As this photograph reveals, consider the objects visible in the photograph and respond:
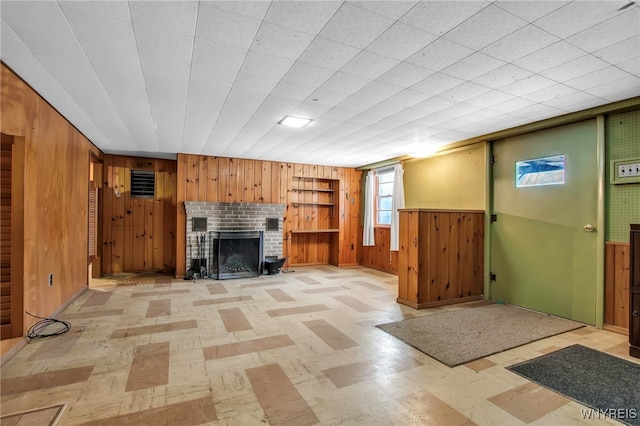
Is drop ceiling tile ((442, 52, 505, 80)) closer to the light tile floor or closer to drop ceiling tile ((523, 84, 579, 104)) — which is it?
drop ceiling tile ((523, 84, 579, 104))

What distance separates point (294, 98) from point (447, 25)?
62.4 inches

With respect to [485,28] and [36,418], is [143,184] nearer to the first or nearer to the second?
[36,418]

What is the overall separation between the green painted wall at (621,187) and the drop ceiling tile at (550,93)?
2.88 feet

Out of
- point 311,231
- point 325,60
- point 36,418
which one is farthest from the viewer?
point 311,231

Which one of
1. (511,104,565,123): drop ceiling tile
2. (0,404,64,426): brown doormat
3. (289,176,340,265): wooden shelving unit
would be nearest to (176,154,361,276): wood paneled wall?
(289,176,340,265): wooden shelving unit

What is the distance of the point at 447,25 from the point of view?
188 centimetres

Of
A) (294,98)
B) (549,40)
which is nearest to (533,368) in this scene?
(549,40)

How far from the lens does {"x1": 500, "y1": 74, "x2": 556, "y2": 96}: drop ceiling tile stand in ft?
8.50

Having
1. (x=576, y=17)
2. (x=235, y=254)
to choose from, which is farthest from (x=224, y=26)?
(x=235, y=254)

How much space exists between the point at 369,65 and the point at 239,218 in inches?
178

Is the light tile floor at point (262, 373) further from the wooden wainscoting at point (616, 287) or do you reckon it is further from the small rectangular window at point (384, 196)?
the small rectangular window at point (384, 196)

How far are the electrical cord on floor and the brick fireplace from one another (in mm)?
2539

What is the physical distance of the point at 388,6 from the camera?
1702mm

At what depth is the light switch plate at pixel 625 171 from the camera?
10.1ft
